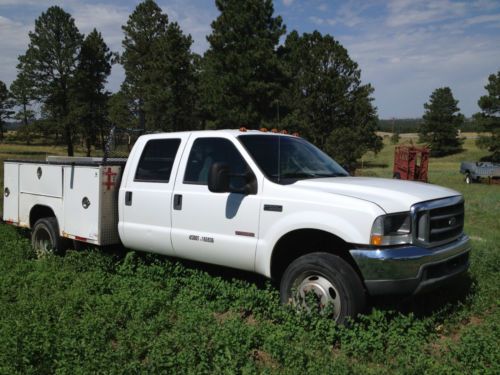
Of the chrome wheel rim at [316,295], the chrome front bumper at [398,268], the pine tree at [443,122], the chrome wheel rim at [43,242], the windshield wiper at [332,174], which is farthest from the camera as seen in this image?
the pine tree at [443,122]

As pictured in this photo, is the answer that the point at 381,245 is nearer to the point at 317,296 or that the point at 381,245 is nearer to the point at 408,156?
the point at 317,296

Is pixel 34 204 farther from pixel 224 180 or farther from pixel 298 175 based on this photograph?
pixel 298 175

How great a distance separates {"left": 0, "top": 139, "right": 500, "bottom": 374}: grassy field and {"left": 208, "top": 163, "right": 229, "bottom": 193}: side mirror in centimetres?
123

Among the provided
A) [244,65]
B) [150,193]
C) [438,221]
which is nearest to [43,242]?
[150,193]

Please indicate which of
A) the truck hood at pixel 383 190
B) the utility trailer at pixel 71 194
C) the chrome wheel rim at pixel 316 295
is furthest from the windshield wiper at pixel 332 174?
the utility trailer at pixel 71 194

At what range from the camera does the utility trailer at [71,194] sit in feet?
21.1

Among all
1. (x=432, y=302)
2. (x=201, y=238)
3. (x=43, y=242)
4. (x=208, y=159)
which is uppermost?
(x=208, y=159)

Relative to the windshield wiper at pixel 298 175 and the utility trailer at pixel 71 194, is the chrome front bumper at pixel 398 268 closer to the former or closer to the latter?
the windshield wiper at pixel 298 175

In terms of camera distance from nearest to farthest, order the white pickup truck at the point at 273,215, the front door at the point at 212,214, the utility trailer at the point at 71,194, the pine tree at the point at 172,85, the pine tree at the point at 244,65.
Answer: the white pickup truck at the point at 273,215 → the front door at the point at 212,214 → the utility trailer at the point at 71,194 → the pine tree at the point at 244,65 → the pine tree at the point at 172,85

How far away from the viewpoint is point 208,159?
575 cm

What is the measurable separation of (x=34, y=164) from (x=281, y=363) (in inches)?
207

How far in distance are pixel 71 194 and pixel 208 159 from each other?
7.53 feet

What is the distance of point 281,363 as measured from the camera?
4.03m

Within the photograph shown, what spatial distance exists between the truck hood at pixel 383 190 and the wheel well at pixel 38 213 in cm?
451
